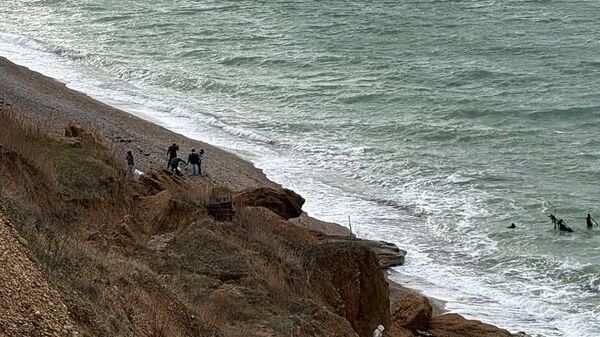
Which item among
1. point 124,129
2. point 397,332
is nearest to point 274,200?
point 397,332

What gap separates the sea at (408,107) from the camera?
80.4ft

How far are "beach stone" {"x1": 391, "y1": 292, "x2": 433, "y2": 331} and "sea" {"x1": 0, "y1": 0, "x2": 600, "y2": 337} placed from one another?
4.28 m

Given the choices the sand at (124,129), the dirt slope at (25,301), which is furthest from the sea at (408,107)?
the dirt slope at (25,301)

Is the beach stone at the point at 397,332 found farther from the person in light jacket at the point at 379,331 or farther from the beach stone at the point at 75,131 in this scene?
the beach stone at the point at 75,131

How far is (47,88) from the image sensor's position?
1569 inches

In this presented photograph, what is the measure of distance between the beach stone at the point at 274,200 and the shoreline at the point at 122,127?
3945 mm

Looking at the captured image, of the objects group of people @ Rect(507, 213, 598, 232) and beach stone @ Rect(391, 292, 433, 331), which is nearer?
beach stone @ Rect(391, 292, 433, 331)

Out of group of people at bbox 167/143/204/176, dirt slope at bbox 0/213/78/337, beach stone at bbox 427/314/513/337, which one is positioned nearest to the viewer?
dirt slope at bbox 0/213/78/337

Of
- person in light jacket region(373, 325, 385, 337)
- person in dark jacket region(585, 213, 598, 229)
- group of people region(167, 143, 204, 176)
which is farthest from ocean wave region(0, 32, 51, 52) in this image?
person in light jacket region(373, 325, 385, 337)

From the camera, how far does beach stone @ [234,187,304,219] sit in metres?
20.5

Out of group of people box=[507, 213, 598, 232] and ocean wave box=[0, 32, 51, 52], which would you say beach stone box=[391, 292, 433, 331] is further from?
ocean wave box=[0, 32, 51, 52]

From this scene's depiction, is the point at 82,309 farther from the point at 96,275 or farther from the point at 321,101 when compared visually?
the point at 321,101

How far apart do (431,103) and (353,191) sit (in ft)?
38.3

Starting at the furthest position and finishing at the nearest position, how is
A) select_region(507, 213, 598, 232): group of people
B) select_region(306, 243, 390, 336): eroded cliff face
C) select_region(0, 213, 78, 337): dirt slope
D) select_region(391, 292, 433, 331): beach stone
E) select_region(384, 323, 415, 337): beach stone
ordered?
select_region(507, 213, 598, 232): group of people, select_region(391, 292, 433, 331): beach stone, select_region(384, 323, 415, 337): beach stone, select_region(306, 243, 390, 336): eroded cliff face, select_region(0, 213, 78, 337): dirt slope
